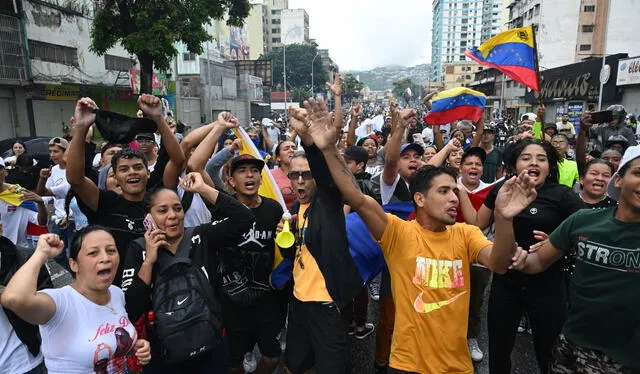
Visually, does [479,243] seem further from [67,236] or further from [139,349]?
[67,236]

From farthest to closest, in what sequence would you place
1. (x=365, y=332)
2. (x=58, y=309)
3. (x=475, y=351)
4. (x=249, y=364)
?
(x=365, y=332) → (x=475, y=351) → (x=249, y=364) → (x=58, y=309)

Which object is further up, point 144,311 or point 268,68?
point 268,68

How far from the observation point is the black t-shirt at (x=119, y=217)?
3037mm

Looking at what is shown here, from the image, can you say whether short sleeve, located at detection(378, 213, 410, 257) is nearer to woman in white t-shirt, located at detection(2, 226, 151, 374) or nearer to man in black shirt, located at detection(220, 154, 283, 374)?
man in black shirt, located at detection(220, 154, 283, 374)

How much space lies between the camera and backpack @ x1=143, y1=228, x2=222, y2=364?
7.88ft

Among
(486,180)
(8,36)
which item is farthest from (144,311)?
(8,36)

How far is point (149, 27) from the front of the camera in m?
17.8

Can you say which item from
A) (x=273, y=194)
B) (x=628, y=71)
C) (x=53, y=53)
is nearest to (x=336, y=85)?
(x=273, y=194)

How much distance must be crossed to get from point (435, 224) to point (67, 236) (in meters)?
4.65

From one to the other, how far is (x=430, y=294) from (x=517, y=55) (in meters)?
4.84

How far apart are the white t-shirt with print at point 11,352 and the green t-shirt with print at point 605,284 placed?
2966mm

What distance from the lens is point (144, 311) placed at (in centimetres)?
250

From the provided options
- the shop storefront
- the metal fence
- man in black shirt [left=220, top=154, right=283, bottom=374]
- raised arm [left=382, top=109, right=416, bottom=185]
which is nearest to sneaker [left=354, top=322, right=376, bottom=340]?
man in black shirt [left=220, top=154, right=283, bottom=374]

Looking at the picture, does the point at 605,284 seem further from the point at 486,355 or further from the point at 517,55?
the point at 517,55
